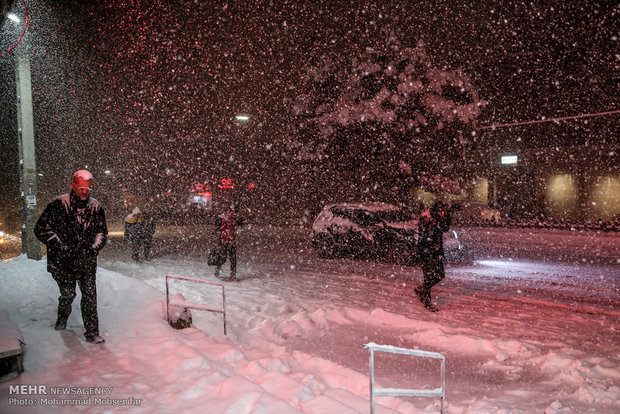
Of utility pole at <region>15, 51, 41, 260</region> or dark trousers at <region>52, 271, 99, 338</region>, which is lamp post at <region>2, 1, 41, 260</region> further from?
dark trousers at <region>52, 271, 99, 338</region>

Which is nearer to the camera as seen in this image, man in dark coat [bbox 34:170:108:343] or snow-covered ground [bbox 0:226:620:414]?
snow-covered ground [bbox 0:226:620:414]

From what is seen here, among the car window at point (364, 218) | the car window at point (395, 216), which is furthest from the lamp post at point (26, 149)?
the car window at point (395, 216)

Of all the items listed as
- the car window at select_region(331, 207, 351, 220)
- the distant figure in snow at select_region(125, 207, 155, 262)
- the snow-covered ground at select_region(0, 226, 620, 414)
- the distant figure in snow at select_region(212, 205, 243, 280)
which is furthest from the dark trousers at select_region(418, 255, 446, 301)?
the distant figure in snow at select_region(125, 207, 155, 262)

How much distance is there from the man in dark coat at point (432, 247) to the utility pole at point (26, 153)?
24.2 feet

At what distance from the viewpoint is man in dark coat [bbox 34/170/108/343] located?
14.1 feet

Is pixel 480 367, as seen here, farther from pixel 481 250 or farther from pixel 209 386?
pixel 481 250

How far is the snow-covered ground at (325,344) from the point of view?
352cm

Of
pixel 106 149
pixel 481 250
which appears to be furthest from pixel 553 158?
pixel 106 149

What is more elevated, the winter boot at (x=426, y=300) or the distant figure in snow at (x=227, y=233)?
the distant figure in snow at (x=227, y=233)

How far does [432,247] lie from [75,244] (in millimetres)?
5395

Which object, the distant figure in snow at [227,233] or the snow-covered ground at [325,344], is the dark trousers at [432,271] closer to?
the snow-covered ground at [325,344]

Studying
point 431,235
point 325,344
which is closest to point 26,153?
point 325,344

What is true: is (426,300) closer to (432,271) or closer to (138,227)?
(432,271)

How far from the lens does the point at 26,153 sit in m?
8.02
